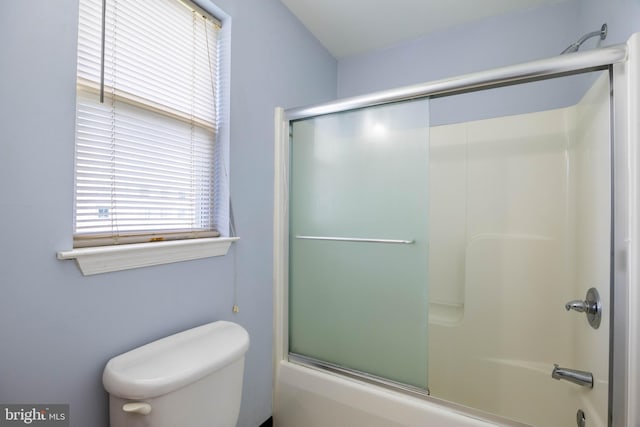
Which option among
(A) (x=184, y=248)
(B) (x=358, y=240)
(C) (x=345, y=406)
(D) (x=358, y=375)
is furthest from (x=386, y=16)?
(C) (x=345, y=406)

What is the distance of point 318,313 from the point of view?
1.41 m

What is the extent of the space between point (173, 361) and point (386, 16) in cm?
208

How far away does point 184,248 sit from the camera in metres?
1.08

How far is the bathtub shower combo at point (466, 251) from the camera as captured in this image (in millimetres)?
915

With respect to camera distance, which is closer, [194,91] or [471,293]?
[194,91]

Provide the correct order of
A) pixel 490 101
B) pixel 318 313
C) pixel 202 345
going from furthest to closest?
pixel 490 101 < pixel 318 313 < pixel 202 345

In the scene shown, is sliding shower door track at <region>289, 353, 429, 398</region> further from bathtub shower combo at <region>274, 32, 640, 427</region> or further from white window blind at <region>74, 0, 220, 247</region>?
white window blind at <region>74, 0, 220, 247</region>

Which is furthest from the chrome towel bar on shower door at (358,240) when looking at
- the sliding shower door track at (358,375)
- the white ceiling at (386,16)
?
the white ceiling at (386,16)

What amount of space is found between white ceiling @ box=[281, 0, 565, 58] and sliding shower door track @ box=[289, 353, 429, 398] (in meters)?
1.94

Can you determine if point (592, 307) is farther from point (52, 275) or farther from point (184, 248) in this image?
point (52, 275)

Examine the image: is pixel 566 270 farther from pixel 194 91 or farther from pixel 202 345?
pixel 194 91

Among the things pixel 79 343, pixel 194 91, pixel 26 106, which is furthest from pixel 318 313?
pixel 26 106

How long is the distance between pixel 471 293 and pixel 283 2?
6.63 ft

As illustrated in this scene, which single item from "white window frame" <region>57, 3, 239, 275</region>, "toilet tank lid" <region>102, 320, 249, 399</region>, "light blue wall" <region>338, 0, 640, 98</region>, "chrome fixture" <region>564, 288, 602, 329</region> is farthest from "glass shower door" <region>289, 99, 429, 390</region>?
"light blue wall" <region>338, 0, 640, 98</region>
